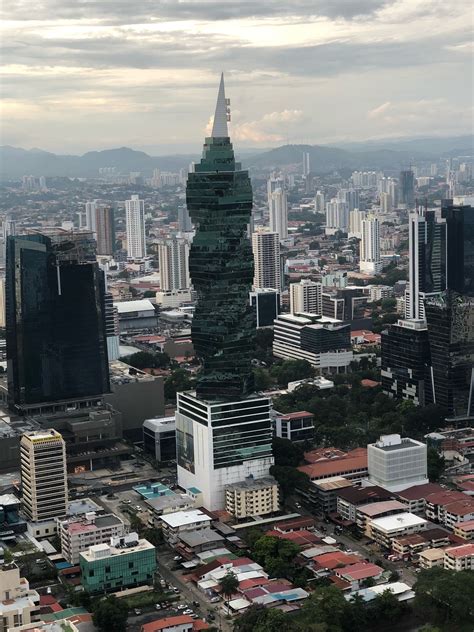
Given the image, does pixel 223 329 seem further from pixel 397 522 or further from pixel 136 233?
pixel 136 233

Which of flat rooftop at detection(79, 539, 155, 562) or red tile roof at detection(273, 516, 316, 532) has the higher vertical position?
flat rooftop at detection(79, 539, 155, 562)

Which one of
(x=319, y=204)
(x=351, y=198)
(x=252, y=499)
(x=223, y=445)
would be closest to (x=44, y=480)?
(x=223, y=445)

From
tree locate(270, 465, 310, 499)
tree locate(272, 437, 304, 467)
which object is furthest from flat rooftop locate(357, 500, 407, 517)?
tree locate(272, 437, 304, 467)

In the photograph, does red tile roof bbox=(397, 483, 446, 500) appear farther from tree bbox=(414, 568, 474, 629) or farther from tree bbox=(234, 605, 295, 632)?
tree bbox=(234, 605, 295, 632)

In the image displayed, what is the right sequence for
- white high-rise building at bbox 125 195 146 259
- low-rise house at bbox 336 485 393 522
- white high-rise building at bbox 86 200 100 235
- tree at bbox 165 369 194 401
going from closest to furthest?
1. low-rise house at bbox 336 485 393 522
2. tree at bbox 165 369 194 401
3. white high-rise building at bbox 125 195 146 259
4. white high-rise building at bbox 86 200 100 235

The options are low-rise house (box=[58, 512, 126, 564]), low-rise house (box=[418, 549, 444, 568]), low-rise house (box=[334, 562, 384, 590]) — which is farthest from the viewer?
low-rise house (box=[58, 512, 126, 564])

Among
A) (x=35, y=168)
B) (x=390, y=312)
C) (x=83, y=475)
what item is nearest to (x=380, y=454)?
(x=83, y=475)

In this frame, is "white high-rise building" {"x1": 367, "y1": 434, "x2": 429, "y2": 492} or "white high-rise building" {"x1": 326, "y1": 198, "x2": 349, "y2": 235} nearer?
"white high-rise building" {"x1": 367, "y1": 434, "x2": 429, "y2": 492}
